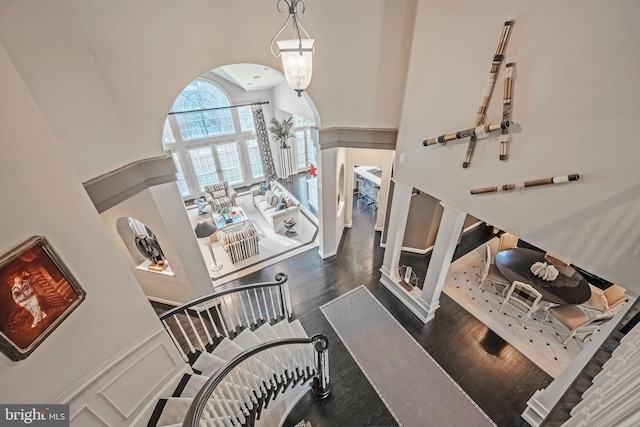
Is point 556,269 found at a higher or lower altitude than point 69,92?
lower

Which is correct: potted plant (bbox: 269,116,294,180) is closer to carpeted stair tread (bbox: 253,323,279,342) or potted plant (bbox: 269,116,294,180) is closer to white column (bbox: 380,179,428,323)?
white column (bbox: 380,179,428,323)

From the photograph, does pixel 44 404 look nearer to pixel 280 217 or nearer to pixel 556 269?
pixel 280 217

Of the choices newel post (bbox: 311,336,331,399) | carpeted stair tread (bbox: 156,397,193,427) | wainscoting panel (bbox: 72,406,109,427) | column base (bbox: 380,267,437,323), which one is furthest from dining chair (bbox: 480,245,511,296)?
wainscoting panel (bbox: 72,406,109,427)

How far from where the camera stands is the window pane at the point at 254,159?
10.2m

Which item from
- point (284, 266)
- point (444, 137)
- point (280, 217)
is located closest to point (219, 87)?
point (280, 217)

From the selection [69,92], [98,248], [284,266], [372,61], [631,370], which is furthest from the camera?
[284,266]

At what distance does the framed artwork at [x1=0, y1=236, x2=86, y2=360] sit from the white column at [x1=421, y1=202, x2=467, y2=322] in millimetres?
4106

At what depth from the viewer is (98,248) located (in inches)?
81.2

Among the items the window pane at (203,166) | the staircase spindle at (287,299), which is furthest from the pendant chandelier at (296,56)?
the window pane at (203,166)

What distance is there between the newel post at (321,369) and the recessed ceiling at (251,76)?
544 cm

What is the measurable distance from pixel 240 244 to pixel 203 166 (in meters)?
4.95

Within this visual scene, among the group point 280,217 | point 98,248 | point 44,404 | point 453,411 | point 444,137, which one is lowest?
point 453,411

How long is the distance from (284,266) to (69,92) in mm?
4607

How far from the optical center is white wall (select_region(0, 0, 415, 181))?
247 centimetres
